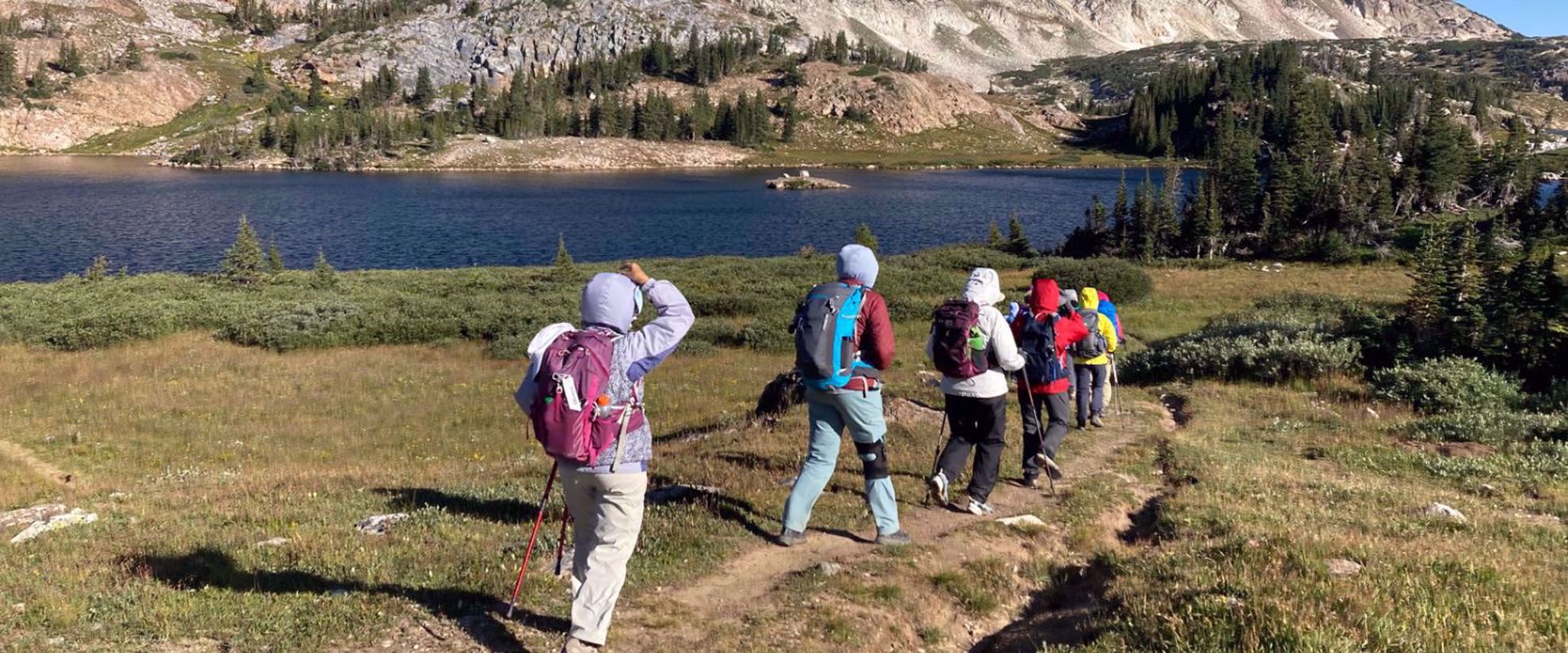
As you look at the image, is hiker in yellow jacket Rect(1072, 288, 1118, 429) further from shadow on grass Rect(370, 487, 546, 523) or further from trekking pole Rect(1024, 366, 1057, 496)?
shadow on grass Rect(370, 487, 546, 523)

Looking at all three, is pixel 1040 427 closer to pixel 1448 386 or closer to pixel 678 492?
pixel 678 492

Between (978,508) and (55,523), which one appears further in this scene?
(55,523)

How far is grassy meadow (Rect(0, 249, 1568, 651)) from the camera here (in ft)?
21.2

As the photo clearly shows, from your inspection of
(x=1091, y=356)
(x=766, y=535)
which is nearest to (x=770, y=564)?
(x=766, y=535)

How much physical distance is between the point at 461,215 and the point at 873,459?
90.3 metres

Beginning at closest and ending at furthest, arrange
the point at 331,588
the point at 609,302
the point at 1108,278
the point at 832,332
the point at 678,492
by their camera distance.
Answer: the point at 609,302 < the point at 331,588 < the point at 832,332 < the point at 678,492 < the point at 1108,278

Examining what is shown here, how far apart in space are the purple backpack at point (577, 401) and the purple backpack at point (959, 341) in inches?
160

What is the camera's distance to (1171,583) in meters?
7.12

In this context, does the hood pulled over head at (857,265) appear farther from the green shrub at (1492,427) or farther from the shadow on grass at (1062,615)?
the green shrub at (1492,427)

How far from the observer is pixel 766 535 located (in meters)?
9.19

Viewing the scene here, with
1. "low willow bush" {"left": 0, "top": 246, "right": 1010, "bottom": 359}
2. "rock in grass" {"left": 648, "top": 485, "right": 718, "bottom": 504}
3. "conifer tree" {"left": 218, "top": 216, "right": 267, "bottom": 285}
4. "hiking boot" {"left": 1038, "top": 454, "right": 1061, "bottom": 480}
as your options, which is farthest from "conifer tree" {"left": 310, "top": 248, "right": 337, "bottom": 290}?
"hiking boot" {"left": 1038, "top": 454, "right": 1061, "bottom": 480}

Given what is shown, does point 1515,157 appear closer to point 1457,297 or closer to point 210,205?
point 1457,297

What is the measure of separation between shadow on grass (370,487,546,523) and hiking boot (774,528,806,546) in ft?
9.69

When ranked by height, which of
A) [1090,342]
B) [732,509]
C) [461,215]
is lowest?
[461,215]
